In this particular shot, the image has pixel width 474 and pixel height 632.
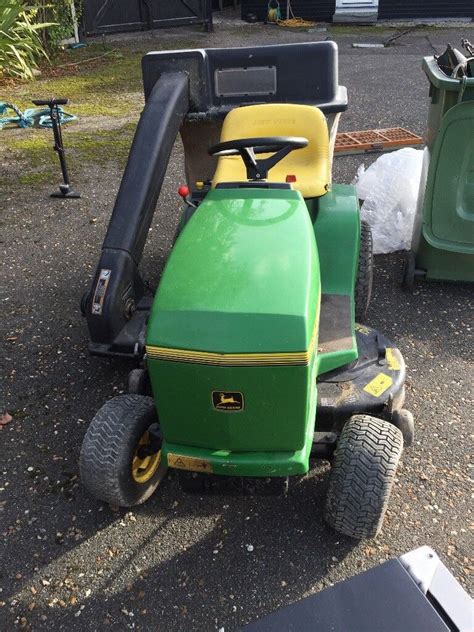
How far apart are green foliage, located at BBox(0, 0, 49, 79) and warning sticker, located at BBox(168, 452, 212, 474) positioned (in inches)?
319

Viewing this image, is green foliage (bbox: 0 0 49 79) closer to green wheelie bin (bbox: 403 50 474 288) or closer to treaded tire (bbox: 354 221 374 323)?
green wheelie bin (bbox: 403 50 474 288)

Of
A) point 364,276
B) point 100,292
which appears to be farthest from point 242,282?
point 364,276

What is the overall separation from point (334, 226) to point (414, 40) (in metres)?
10.3

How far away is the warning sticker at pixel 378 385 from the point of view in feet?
7.75

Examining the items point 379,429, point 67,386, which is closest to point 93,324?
point 67,386

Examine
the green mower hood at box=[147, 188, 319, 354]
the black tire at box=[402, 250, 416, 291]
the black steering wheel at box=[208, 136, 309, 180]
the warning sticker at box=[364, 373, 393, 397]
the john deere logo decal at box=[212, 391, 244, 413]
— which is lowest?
the black tire at box=[402, 250, 416, 291]

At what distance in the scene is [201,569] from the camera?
215cm

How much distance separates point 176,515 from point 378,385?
0.95 meters

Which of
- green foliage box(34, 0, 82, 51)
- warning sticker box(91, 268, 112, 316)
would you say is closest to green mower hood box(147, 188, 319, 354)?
warning sticker box(91, 268, 112, 316)

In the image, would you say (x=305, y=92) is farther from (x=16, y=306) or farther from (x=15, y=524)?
(x=15, y=524)

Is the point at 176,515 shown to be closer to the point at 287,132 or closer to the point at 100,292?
the point at 100,292

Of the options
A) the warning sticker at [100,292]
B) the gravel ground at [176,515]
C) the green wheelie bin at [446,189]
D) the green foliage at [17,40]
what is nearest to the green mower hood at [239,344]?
the gravel ground at [176,515]

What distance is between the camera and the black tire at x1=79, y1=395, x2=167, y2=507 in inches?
84.0

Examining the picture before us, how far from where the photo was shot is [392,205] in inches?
166
